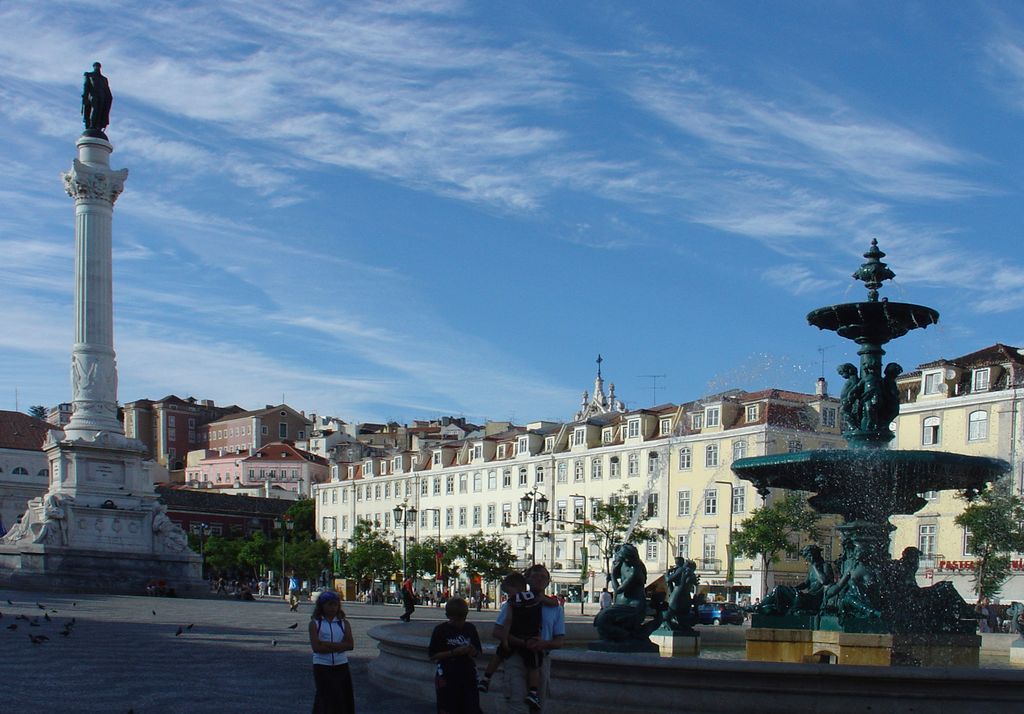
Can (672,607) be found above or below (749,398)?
below

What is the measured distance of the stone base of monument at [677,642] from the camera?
58.9ft

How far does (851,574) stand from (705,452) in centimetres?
5291

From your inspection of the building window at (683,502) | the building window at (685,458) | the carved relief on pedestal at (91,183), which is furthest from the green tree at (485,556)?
the carved relief on pedestal at (91,183)

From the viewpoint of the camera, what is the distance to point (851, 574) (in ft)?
54.5

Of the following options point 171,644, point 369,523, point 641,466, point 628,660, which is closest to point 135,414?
point 369,523

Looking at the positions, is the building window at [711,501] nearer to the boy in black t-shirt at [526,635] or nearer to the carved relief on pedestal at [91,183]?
the carved relief on pedestal at [91,183]

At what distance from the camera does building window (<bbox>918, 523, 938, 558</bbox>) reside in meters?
57.0

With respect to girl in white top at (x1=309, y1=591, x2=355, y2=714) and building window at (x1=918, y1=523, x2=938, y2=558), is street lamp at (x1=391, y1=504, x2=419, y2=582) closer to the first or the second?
building window at (x1=918, y1=523, x2=938, y2=558)

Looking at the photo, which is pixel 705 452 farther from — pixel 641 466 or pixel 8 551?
pixel 8 551

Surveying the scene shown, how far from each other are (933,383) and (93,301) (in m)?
36.6

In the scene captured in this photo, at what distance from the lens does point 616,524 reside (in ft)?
219

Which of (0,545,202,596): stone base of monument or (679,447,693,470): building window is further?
(679,447,693,470): building window

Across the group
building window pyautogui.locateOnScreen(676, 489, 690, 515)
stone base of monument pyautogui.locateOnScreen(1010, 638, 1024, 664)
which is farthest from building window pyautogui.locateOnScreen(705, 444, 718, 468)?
stone base of monument pyautogui.locateOnScreen(1010, 638, 1024, 664)

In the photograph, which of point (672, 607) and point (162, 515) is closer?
point (672, 607)
